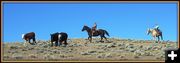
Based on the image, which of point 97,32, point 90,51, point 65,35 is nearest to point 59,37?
point 65,35

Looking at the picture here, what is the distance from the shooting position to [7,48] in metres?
17.9

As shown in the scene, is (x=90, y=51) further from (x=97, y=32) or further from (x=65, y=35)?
(x=97, y=32)

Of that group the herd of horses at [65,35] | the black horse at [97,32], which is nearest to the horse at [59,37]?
the herd of horses at [65,35]

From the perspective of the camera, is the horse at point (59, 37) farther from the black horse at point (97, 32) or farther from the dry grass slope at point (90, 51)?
the black horse at point (97, 32)

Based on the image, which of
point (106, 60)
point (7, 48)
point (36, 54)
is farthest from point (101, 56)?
point (7, 48)

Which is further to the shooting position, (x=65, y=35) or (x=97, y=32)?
(x=97, y=32)

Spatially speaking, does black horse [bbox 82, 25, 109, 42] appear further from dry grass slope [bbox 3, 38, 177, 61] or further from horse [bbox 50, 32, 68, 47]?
horse [bbox 50, 32, 68, 47]

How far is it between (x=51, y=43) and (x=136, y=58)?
4.10 meters

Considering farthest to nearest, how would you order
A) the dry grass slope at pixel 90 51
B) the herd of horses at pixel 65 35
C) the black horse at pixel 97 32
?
1. the black horse at pixel 97 32
2. the herd of horses at pixel 65 35
3. the dry grass slope at pixel 90 51

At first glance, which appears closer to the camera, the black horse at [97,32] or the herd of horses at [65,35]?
the herd of horses at [65,35]

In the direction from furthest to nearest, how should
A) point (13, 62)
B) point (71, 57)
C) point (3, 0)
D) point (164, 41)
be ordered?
point (164, 41), point (71, 57), point (13, 62), point (3, 0)

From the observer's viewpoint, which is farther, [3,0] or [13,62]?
[13,62]

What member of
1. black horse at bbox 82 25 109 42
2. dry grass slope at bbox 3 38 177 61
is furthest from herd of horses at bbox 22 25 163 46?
dry grass slope at bbox 3 38 177 61

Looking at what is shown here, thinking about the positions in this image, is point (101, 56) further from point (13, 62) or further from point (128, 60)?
point (13, 62)
